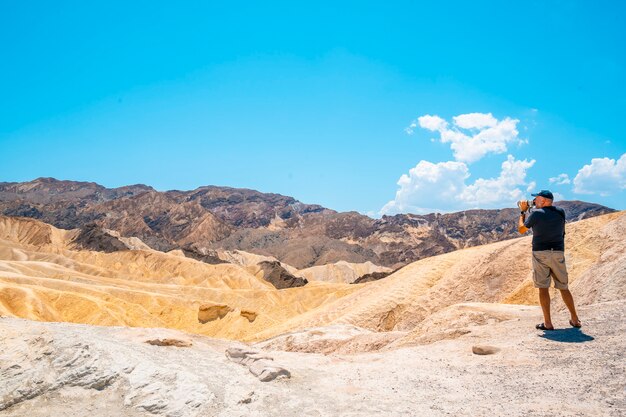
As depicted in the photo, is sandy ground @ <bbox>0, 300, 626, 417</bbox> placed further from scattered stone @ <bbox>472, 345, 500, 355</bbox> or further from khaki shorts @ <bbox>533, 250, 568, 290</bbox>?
khaki shorts @ <bbox>533, 250, 568, 290</bbox>

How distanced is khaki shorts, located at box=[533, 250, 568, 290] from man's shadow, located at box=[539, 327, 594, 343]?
0.61 meters

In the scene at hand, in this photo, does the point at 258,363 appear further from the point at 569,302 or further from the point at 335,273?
the point at 335,273

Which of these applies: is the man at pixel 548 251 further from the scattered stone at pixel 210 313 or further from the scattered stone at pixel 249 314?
the scattered stone at pixel 210 313

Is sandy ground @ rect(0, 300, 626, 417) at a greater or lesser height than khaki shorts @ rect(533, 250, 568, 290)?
lesser

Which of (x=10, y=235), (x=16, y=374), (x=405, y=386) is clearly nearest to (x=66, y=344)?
(x=16, y=374)

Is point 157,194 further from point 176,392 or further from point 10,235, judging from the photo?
point 176,392

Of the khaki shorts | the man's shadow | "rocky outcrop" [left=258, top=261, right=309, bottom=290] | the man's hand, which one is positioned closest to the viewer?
the man's shadow

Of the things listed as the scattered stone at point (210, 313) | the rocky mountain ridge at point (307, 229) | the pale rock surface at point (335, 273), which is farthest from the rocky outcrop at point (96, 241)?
the scattered stone at point (210, 313)

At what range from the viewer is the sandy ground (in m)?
4.57

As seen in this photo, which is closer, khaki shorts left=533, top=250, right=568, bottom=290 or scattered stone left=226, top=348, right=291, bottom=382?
scattered stone left=226, top=348, right=291, bottom=382

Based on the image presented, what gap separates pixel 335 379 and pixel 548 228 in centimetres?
368

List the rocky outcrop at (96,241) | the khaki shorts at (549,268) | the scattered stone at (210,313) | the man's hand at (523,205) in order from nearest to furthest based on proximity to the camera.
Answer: the khaki shorts at (549,268) < the man's hand at (523,205) < the scattered stone at (210,313) < the rocky outcrop at (96,241)

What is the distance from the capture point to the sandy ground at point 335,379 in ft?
15.0

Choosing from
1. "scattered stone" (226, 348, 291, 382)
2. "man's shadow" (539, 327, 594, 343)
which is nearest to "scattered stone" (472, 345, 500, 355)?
"man's shadow" (539, 327, 594, 343)
